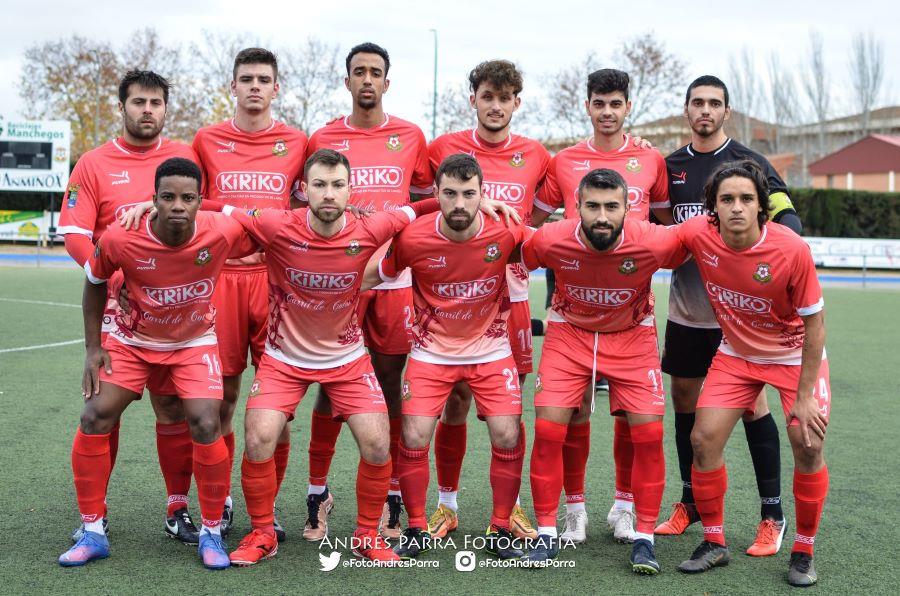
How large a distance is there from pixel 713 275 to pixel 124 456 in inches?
159

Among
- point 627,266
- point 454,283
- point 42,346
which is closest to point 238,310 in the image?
point 454,283

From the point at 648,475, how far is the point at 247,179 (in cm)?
265

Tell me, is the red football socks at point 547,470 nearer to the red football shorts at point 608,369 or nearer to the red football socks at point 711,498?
the red football shorts at point 608,369

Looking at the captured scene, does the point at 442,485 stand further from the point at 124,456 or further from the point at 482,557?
the point at 124,456

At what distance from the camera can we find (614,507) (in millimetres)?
4738

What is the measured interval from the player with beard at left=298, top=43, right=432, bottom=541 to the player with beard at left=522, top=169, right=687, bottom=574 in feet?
2.78

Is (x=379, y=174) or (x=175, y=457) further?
(x=379, y=174)

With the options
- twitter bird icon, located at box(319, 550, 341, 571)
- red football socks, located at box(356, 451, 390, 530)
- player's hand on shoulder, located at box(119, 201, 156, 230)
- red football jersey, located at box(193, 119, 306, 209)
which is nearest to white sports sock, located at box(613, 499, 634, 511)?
red football socks, located at box(356, 451, 390, 530)

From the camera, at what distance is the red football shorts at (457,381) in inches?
173

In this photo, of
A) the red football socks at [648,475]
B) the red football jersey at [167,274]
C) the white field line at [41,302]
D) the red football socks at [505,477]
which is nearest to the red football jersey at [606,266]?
the red football socks at [648,475]

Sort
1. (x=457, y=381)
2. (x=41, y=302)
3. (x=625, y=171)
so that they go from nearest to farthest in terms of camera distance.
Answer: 1. (x=457, y=381)
2. (x=625, y=171)
3. (x=41, y=302)

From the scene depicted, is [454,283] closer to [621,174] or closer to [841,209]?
[621,174]

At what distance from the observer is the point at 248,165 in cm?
479

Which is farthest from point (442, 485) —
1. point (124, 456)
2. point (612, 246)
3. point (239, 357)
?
point (124, 456)
